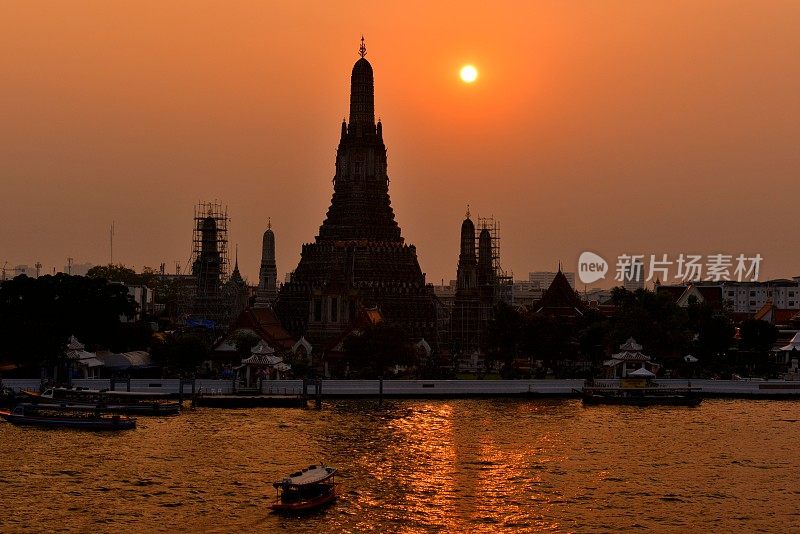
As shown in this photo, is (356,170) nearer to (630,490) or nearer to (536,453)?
(536,453)

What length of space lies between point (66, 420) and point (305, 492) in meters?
30.8

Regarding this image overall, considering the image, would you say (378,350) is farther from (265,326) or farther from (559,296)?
(559,296)

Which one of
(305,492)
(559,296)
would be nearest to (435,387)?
(305,492)

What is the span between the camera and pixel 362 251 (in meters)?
152

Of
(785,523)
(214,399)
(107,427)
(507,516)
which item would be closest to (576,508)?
(507,516)

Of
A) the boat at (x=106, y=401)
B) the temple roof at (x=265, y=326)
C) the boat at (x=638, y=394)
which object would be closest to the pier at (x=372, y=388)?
the boat at (x=638, y=394)

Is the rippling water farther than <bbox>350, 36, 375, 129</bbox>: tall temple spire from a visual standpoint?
No

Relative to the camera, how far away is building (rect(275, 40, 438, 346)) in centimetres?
14775

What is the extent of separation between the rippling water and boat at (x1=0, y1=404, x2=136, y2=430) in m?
1.41

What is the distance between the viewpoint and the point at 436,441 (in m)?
78.4

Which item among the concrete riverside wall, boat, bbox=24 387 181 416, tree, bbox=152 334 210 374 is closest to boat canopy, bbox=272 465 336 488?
boat, bbox=24 387 181 416

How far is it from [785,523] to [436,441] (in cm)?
2569

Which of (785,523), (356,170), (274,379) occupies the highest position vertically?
(356,170)

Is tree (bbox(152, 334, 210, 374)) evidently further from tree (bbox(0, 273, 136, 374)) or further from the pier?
tree (bbox(0, 273, 136, 374))
